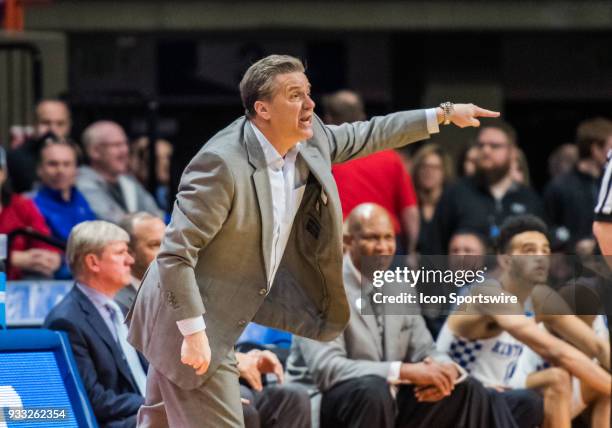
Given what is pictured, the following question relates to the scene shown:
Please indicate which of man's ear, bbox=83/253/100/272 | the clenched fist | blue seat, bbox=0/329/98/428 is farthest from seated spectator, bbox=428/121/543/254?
the clenched fist

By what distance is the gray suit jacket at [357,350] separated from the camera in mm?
7254

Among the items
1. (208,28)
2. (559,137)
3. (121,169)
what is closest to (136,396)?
(121,169)

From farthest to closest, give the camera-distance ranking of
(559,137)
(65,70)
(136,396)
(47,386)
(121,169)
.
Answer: (559,137) → (65,70) → (121,169) → (136,396) → (47,386)

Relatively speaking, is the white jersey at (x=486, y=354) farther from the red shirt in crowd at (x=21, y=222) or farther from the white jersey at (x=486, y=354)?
the red shirt in crowd at (x=21, y=222)

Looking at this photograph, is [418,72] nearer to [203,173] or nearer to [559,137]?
[559,137]

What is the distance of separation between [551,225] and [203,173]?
5.38 metres

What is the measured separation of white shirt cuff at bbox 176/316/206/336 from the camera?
17.6 feet

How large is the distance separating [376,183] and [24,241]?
2224 mm

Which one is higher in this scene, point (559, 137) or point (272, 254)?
point (559, 137)

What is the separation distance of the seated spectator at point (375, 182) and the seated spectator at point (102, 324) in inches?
84.4

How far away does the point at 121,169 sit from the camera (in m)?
9.82

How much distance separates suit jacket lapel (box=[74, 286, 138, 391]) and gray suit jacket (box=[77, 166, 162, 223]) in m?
2.20

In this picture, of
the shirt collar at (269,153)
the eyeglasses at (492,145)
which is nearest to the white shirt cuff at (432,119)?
the shirt collar at (269,153)

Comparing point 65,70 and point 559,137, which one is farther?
point 559,137
